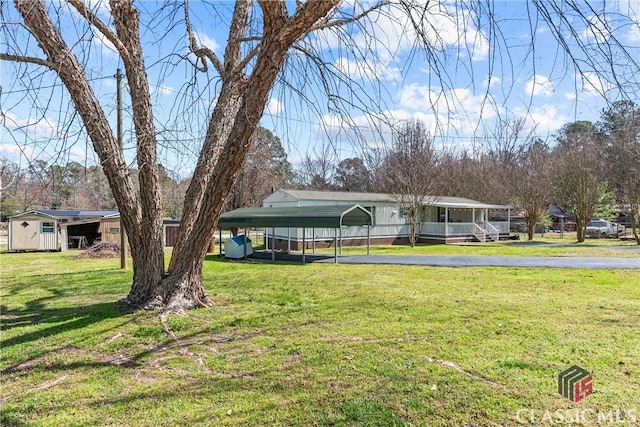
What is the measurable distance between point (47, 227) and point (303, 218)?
15404 mm

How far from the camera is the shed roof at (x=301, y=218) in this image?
598 inches

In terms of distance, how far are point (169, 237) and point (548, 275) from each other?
20881 mm

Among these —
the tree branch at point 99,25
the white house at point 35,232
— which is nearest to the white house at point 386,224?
the white house at point 35,232

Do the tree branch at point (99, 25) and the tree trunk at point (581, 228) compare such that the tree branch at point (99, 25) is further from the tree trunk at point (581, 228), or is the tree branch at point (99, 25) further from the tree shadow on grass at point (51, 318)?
the tree trunk at point (581, 228)

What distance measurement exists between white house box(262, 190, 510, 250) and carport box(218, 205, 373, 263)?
3.08m

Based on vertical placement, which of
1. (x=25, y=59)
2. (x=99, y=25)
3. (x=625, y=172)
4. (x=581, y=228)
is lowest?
(x=581, y=228)

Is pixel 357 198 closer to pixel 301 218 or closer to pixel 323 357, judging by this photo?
pixel 301 218

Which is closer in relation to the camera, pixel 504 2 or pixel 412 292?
pixel 504 2

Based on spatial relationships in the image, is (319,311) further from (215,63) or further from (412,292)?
(215,63)

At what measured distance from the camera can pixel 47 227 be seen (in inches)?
854

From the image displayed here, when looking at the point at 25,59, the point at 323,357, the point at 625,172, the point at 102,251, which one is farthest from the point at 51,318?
the point at 625,172

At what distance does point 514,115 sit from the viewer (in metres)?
3.12

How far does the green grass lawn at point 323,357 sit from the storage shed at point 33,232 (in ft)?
51.3

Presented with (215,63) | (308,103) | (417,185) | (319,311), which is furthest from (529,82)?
(417,185)
